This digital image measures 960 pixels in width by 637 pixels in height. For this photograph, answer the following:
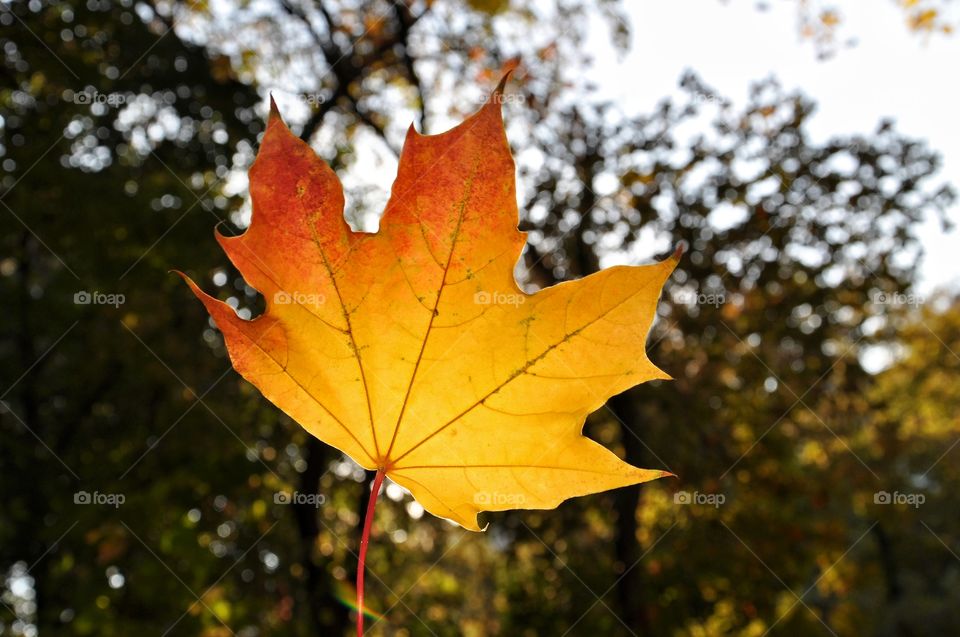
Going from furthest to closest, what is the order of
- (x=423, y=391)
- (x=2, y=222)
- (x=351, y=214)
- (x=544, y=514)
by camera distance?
(x=544, y=514) → (x=351, y=214) → (x=2, y=222) → (x=423, y=391)

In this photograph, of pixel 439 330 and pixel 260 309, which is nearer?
pixel 439 330

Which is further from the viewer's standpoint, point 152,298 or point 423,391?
point 152,298

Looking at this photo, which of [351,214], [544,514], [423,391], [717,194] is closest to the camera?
[423,391]

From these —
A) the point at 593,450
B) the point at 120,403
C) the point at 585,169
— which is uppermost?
the point at 585,169

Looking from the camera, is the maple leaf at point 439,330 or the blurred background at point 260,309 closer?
the maple leaf at point 439,330

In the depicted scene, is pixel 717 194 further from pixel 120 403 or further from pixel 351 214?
pixel 120 403

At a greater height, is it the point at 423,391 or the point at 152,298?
the point at 152,298

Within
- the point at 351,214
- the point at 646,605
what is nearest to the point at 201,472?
the point at 351,214

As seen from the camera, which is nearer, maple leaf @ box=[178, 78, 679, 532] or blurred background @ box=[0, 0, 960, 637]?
maple leaf @ box=[178, 78, 679, 532]
